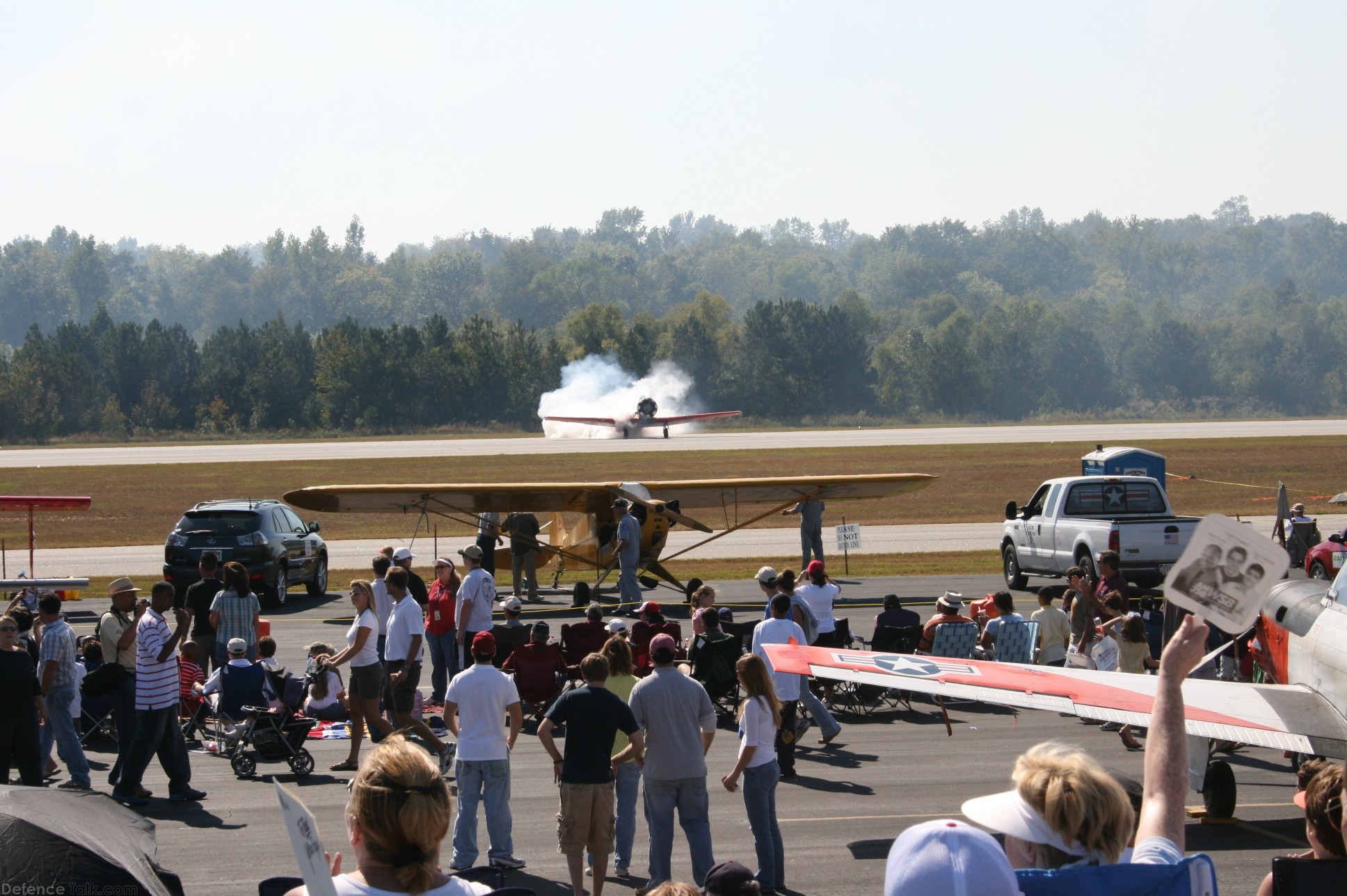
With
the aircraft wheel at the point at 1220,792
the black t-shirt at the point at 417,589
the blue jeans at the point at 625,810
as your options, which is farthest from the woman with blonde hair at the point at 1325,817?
the black t-shirt at the point at 417,589

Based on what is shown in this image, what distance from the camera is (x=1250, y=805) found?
28.8 feet

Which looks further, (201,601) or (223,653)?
(201,601)

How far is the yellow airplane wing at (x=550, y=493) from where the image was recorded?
1977 centimetres

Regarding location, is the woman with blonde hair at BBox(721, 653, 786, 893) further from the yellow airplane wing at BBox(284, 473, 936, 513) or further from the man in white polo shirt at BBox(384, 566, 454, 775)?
the yellow airplane wing at BBox(284, 473, 936, 513)

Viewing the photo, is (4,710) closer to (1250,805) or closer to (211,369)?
(1250,805)

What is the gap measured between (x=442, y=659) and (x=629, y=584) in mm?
6993

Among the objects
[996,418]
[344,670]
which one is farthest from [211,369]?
[344,670]

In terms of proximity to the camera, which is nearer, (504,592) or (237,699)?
(237,699)

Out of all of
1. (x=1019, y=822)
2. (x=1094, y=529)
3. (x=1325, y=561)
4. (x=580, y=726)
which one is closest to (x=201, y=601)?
(x=580, y=726)

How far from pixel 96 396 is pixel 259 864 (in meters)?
93.9

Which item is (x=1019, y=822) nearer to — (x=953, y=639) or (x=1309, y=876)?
(x=1309, y=876)

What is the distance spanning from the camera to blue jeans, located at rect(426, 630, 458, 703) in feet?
40.1

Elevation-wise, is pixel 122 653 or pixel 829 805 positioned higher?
pixel 122 653

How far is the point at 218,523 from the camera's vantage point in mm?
20406
